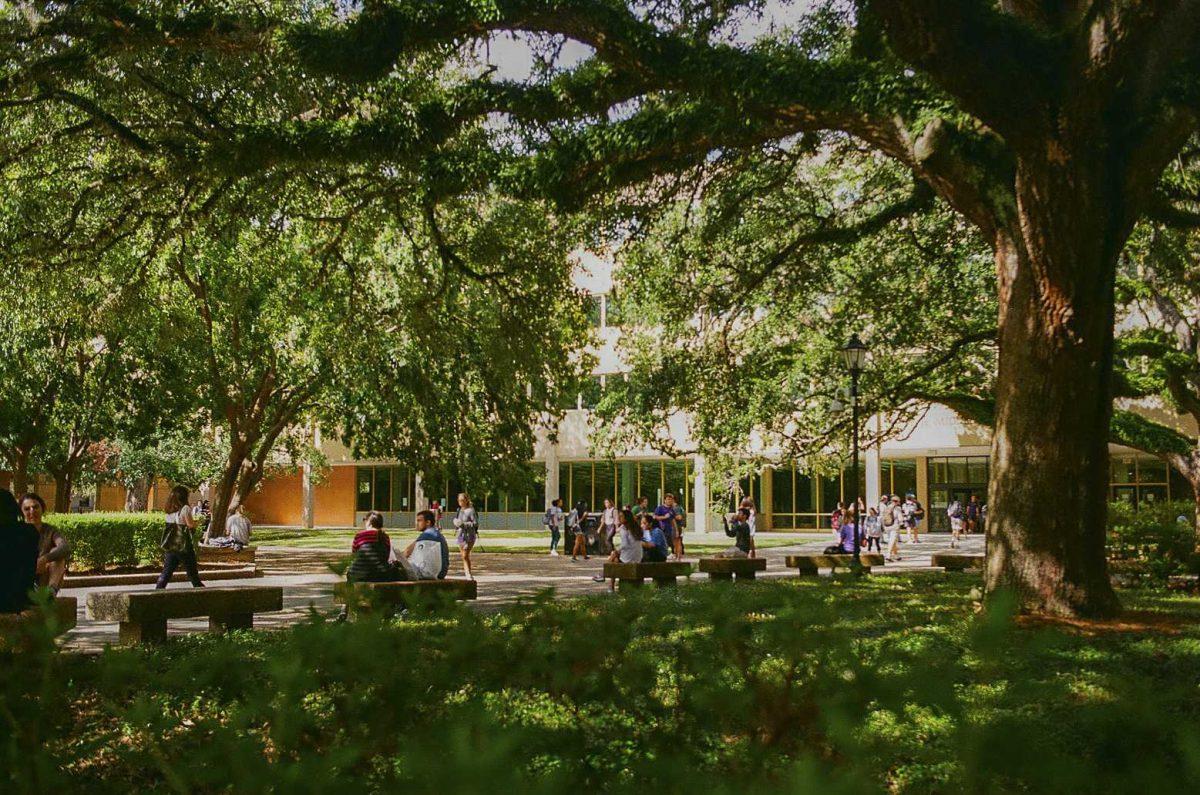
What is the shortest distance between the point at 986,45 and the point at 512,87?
5.21 m

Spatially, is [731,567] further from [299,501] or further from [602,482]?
[299,501]

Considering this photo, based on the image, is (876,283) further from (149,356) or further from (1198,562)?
(149,356)

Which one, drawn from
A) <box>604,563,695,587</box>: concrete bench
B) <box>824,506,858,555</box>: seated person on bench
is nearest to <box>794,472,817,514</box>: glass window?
<box>824,506,858,555</box>: seated person on bench

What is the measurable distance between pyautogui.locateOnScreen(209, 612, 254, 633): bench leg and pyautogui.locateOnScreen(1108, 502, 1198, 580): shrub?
12698mm

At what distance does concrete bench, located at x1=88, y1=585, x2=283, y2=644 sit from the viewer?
388 inches

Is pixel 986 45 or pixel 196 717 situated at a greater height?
pixel 986 45

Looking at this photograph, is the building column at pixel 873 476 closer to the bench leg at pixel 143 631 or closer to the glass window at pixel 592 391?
the glass window at pixel 592 391

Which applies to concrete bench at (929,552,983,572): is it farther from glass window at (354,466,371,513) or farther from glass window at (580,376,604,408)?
glass window at (354,466,371,513)

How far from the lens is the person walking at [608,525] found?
27453 millimetres

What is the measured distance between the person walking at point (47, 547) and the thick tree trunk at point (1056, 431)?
8.93 meters

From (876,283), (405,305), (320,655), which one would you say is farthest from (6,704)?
(876,283)

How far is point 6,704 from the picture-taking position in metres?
2.10

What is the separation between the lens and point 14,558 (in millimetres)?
7289

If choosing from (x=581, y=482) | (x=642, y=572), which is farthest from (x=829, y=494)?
(x=642, y=572)
